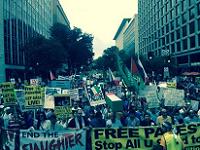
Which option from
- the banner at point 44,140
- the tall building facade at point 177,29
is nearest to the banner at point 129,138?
the banner at point 44,140

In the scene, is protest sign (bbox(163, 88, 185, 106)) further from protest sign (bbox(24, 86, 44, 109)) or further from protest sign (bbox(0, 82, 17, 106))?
protest sign (bbox(0, 82, 17, 106))

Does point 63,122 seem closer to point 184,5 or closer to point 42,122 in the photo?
point 42,122

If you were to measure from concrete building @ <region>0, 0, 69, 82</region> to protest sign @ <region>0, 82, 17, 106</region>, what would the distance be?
33885 millimetres

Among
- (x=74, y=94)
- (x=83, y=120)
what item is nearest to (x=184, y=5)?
(x=74, y=94)

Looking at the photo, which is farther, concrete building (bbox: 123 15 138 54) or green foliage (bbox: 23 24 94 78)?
concrete building (bbox: 123 15 138 54)

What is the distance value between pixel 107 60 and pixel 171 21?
41.1 meters

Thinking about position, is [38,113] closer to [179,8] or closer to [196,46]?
[196,46]

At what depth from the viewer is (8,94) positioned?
52.7 ft

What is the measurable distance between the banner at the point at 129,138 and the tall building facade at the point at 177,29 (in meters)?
46.2

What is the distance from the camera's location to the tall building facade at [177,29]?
62219 mm

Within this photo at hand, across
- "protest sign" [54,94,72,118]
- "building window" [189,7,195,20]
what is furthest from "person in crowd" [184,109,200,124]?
"building window" [189,7,195,20]

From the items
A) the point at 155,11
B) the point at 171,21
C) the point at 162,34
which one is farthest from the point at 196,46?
the point at 155,11

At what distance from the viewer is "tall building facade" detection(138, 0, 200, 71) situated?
6222cm

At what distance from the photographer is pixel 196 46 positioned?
61000 millimetres
